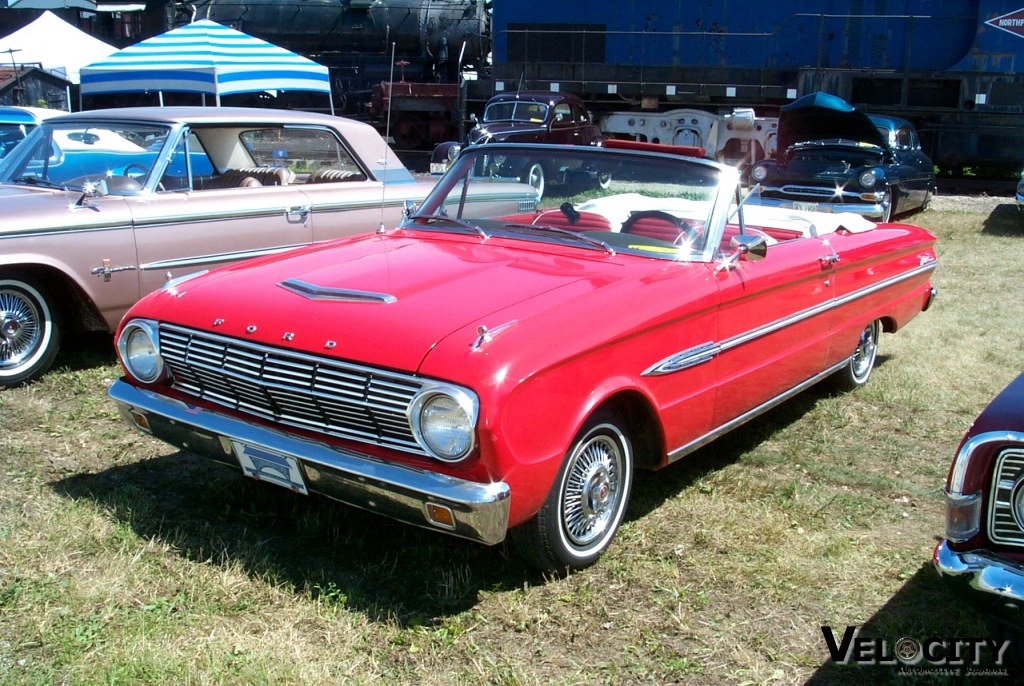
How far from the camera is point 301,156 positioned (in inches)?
254

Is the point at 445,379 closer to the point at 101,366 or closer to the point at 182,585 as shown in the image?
the point at 182,585

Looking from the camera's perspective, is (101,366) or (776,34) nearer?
(101,366)

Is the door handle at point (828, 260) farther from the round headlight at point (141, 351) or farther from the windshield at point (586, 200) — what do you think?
the round headlight at point (141, 351)

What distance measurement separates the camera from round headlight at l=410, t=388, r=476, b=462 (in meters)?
2.64

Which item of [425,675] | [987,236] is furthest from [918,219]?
[425,675]

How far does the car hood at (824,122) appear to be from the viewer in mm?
11695

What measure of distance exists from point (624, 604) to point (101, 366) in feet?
12.1

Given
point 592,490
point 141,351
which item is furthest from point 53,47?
point 592,490

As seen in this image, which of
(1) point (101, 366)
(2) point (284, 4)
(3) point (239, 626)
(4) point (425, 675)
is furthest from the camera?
(2) point (284, 4)

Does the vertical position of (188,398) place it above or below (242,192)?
below

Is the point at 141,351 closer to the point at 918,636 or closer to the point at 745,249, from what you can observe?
the point at 745,249

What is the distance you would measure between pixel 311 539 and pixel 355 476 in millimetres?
697

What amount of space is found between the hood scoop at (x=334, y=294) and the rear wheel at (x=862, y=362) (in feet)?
10.2

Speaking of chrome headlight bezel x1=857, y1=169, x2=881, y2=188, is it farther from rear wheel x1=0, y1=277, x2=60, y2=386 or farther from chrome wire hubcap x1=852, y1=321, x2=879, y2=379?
rear wheel x1=0, y1=277, x2=60, y2=386
